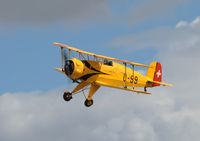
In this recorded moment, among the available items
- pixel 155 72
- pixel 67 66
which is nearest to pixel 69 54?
pixel 67 66

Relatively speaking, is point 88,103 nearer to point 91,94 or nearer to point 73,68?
point 91,94

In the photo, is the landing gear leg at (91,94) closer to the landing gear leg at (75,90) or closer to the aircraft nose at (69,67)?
the landing gear leg at (75,90)

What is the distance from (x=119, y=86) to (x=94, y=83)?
1.84 metres

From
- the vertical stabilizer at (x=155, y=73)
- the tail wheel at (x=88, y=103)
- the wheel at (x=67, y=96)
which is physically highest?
the vertical stabilizer at (x=155, y=73)

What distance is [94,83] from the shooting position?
37.6 m

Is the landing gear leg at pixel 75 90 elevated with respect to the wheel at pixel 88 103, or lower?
elevated

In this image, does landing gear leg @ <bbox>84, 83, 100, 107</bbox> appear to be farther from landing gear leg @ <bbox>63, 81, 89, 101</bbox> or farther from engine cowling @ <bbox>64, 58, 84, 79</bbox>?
engine cowling @ <bbox>64, 58, 84, 79</bbox>

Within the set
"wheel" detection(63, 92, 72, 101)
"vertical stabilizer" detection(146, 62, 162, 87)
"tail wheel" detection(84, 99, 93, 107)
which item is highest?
"vertical stabilizer" detection(146, 62, 162, 87)

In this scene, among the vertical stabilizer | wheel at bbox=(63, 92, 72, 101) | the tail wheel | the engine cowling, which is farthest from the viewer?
the vertical stabilizer

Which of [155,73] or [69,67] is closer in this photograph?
[69,67]

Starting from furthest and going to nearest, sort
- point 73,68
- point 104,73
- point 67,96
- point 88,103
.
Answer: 1. point 67,96
2. point 88,103
3. point 104,73
4. point 73,68

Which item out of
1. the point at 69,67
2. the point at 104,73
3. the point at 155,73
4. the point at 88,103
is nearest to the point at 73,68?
the point at 69,67

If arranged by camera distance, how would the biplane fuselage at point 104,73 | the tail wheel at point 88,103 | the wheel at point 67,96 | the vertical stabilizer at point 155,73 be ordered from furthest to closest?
the vertical stabilizer at point 155,73, the wheel at point 67,96, the tail wheel at point 88,103, the biplane fuselage at point 104,73

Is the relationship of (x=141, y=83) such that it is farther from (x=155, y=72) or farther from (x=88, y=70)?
(x=88, y=70)
